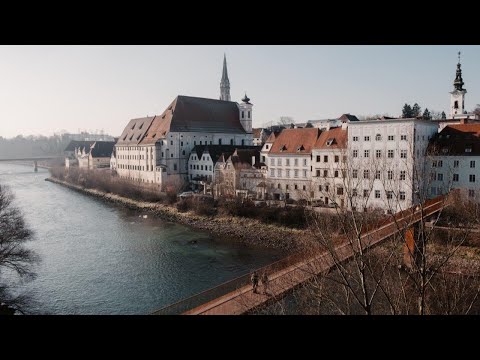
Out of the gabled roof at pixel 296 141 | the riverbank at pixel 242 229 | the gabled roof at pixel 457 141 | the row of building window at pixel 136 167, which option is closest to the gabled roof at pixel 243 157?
the gabled roof at pixel 296 141

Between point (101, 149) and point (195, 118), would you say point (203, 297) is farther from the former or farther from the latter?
point (101, 149)

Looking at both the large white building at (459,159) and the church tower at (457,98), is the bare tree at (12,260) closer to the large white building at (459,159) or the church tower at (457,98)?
the large white building at (459,159)

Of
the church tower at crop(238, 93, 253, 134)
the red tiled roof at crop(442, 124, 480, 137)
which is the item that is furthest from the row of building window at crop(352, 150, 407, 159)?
the church tower at crop(238, 93, 253, 134)

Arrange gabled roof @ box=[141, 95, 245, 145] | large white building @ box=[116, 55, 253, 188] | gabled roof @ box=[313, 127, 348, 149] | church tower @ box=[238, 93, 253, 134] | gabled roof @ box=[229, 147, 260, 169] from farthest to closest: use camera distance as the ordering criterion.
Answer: church tower @ box=[238, 93, 253, 134]
gabled roof @ box=[141, 95, 245, 145]
large white building @ box=[116, 55, 253, 188]
gabled roof @ box=[229, 147, 260, 169]
gabled roof @ box=[313, 127, 348, 149]

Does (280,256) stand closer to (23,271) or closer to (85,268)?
(85,268)

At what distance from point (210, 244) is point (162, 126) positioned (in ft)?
54.5

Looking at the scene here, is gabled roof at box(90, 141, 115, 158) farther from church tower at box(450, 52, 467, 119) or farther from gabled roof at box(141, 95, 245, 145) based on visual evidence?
church tower at box(450, 52, 467, 119)

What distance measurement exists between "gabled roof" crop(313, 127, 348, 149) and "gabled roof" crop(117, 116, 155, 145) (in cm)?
1664

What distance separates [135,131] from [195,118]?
5.59 meters

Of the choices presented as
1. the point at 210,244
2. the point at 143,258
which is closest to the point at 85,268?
the point at 143,258

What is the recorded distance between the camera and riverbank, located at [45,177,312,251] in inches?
575

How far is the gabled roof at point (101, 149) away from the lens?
3778 cm

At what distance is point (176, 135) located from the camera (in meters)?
28.4
